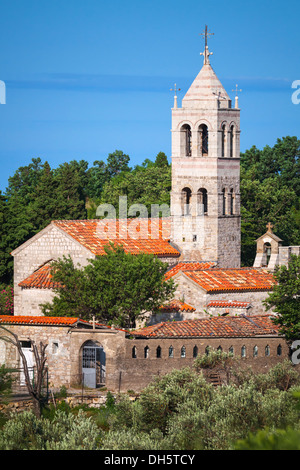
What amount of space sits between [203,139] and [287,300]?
11898mm

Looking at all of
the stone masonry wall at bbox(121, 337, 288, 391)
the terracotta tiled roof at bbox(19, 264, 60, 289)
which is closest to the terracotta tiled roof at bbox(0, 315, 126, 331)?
the stone masonry wall at bbox(121, 337, 288, 391)

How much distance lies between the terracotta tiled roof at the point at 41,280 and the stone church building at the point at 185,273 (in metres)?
0.05

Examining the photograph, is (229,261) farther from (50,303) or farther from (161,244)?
(50,303)

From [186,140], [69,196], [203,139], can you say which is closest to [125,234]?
[186,140]

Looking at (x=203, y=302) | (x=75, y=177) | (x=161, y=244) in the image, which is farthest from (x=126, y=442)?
(x=75, y=177)

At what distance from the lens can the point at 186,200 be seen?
53.7 metres

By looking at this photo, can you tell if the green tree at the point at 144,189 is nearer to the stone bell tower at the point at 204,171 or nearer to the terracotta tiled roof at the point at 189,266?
the stone bell tower at the point at 204,171

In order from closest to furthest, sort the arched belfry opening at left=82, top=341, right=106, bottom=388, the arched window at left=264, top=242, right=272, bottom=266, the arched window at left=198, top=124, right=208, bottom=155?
the arched belfry opening at left=82, top=341, right=106, bottom=388 → the arched window at left=264, top=242, right=272, bottom=266 → the arched window at left=198, top=124, right=208, bottom=155

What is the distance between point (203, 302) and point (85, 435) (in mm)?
15443

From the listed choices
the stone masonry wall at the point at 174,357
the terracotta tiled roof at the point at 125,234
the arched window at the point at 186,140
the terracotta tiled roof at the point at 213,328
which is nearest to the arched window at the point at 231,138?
the arched window at the point at 186,140

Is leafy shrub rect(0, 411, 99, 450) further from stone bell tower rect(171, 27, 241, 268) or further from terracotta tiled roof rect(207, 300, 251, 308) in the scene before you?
stone bell tower rect(171, 27, 241, 268)

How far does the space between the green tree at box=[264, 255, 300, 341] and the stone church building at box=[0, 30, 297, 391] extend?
52cm

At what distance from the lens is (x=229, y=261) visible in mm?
53562

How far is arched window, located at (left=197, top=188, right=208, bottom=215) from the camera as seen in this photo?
174 ft
